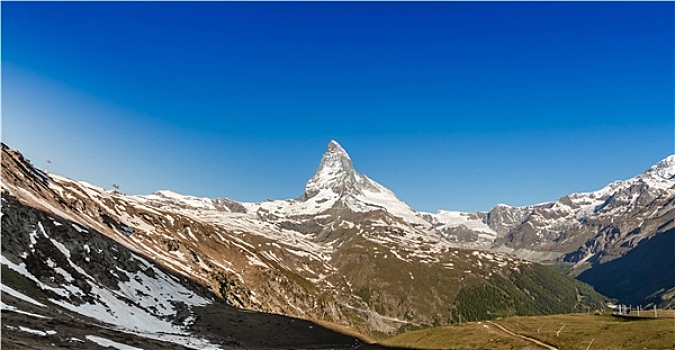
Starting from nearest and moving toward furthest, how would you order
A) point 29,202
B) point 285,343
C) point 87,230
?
1. point 285,343
2. point 29,202
3. point 87,230

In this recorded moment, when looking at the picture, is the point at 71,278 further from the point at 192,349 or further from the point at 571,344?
the point at 571,344

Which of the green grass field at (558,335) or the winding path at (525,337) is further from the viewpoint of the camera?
the winding path at (525,337)

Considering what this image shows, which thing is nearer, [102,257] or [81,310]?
[81,310]

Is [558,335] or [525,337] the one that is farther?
[525,337]

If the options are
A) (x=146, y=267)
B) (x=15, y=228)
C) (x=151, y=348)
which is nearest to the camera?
(x=151, y=348)

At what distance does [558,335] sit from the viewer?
86562 millimetres

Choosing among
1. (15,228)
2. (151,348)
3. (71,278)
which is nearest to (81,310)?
(71,278)

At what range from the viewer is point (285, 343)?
14825 centimetres

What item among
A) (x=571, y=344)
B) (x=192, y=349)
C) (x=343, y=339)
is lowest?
(x=343, y=339)

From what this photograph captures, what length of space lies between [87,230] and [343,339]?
105150 mm

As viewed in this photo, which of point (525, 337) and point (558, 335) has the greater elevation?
point (558, 335)

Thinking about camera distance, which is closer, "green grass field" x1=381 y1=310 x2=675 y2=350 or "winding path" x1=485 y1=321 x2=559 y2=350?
"green grass field" x1=381 y1=310 x2=675 y2=350

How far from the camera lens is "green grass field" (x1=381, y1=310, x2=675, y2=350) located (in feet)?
243

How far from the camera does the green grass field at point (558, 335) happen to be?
74.2 metres
